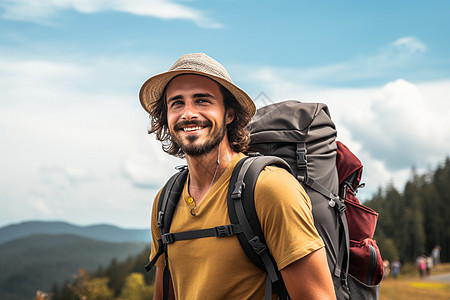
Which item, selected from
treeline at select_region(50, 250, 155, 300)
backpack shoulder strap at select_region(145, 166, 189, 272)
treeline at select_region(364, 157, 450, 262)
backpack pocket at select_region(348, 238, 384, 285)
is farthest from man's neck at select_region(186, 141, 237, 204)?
treeline at select_region(364, 157, 450, 262)

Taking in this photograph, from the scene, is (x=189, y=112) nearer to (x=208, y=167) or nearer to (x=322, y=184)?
(x=208, y=167)

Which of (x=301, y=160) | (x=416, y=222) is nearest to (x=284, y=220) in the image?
(x=301, y=160)

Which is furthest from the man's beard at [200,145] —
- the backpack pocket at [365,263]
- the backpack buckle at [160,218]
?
the backpack pocket at [365,263]

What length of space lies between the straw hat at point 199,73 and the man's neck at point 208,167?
0.98ft

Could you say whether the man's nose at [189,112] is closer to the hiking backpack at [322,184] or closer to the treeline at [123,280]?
the hiking backpack at [322,184]

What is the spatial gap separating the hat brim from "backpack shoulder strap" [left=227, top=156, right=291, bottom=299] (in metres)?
0.54

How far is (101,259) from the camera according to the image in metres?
169

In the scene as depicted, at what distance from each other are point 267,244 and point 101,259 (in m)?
176

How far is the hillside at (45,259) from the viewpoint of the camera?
140 metres

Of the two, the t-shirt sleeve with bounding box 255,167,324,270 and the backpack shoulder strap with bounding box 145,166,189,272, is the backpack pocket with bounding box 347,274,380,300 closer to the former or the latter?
the t-shirt sleeve with bounding box 255,167,324,270

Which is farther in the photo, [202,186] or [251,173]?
[202,186]

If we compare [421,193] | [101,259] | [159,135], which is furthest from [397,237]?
[101,259]

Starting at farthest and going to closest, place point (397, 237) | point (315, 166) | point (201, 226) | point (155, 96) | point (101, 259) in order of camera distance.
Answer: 1. point (101, 259)
2. point (397, 237)
3. point (155, 96)
4. point (315, 166)
5. point (201, 226)

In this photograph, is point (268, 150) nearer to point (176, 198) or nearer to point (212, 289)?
point (176, 198)
